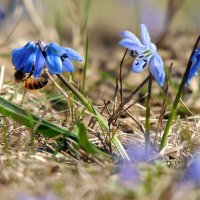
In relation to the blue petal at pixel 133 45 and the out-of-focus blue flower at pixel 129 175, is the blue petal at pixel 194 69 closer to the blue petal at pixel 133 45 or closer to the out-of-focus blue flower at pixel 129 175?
the blue petal at pixel 133 45

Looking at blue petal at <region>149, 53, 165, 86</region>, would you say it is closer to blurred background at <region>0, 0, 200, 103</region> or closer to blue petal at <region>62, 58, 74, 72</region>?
blue petal at <region>62, 58, 74, 72</region>

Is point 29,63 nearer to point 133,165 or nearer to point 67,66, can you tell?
point 67,66

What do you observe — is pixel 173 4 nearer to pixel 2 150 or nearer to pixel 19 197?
pixel 2 150

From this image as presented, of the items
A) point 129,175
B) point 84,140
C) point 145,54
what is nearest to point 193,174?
point 129,175

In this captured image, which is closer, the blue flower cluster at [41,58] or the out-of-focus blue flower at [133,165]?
the out-of-focus blue flower at [133,165]

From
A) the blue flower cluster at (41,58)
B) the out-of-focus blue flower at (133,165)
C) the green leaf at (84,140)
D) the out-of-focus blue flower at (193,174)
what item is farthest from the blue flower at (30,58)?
the out-of-focus blue flower at (193,174)

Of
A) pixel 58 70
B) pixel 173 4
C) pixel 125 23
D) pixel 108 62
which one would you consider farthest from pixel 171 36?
pixel 58 70

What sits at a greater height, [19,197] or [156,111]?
[19,197]

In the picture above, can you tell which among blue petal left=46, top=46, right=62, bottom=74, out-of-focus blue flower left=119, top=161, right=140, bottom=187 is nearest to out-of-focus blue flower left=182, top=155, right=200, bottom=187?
out-of-focus blue flower left=119, top=161, right=140, bottom=187
